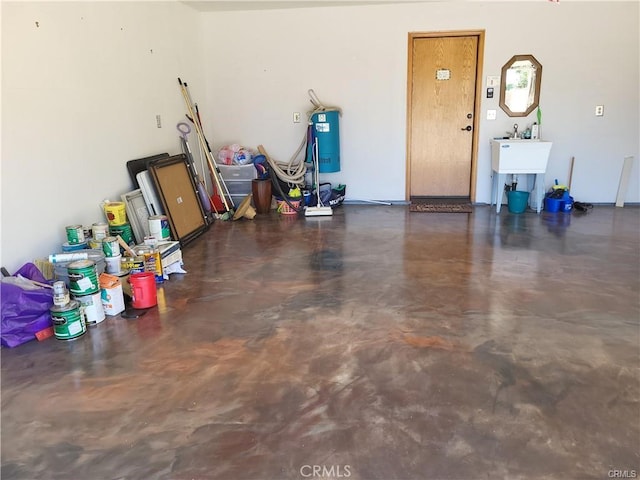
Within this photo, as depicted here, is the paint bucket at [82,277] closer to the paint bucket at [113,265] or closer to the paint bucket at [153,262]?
the paint bucket at [113,265]

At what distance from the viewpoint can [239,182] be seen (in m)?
6.73

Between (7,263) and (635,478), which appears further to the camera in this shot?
(7,263)

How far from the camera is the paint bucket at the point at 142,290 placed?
357cm

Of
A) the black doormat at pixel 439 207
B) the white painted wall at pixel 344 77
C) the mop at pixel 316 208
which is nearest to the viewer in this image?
the white painted wall at pixel 344 77

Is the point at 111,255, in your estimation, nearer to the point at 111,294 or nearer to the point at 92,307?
the point at 111,294

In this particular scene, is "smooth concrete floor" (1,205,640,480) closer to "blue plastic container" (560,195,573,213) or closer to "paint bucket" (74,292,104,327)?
"paint bucket" (74,292,104,327)

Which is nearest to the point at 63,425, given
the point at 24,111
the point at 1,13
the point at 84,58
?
the point at 24,111

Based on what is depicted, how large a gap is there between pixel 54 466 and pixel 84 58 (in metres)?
3.46

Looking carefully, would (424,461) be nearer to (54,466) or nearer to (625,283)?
(54,466)

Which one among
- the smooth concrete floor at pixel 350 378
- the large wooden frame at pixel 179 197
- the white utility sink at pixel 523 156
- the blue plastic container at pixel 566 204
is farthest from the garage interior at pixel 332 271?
the white utility sink at pixel 523 156

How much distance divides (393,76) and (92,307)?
504 centimetres

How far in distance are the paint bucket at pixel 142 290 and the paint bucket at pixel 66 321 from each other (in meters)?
0.48

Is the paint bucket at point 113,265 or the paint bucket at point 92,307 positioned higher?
the paint bucket at point 113,265

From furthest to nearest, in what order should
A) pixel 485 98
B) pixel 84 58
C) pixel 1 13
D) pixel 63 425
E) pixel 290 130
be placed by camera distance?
pixel 290 130
pixel 485 98
pixel 84 58
pixel 1 13
pixel 63 425
